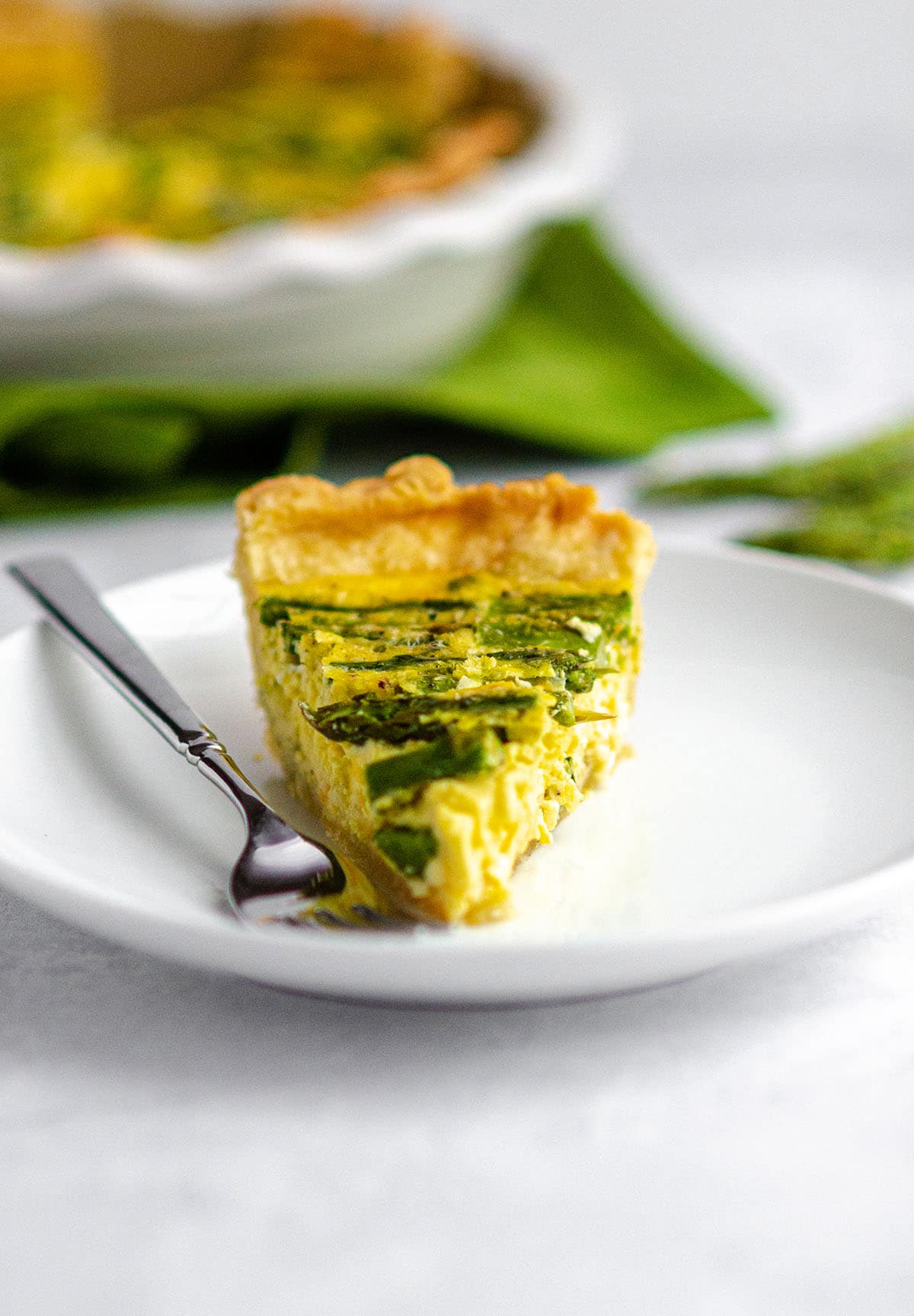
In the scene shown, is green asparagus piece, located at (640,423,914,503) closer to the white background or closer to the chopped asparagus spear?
the chopped asparagus spear

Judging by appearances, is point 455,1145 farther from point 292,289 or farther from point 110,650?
point 292,289

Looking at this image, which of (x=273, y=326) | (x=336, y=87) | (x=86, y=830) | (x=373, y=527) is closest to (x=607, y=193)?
(x=336, y=87)

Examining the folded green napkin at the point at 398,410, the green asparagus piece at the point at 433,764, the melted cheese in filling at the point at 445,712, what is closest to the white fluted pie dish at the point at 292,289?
the folded green napkin at the point at 398,410

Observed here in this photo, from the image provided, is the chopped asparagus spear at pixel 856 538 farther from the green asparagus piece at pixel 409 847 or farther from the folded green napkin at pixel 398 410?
the green asparagus piece at pixel 409 847

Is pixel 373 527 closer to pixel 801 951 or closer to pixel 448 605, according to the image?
pixel 448 605

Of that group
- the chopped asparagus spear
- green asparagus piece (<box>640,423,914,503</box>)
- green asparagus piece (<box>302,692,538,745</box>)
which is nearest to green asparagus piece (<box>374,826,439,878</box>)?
green asparagus piece (<box>302,692,538,745</box>)
